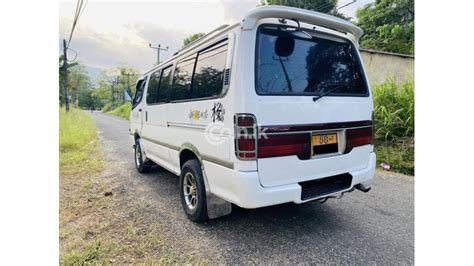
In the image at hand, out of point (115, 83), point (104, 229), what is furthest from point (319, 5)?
point (115, 83)

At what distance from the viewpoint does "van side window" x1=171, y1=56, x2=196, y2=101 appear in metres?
2.96

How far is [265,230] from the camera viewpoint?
264cm

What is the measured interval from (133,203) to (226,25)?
2533 mm

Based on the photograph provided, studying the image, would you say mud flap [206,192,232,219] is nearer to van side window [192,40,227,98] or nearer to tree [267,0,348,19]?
van side window [192,40,227,98]

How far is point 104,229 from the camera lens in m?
2.74

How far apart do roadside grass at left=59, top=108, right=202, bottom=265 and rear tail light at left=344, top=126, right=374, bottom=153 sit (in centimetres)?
174

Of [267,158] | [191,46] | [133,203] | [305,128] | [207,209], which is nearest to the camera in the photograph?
[267,158]

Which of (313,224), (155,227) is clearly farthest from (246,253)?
(155,227)

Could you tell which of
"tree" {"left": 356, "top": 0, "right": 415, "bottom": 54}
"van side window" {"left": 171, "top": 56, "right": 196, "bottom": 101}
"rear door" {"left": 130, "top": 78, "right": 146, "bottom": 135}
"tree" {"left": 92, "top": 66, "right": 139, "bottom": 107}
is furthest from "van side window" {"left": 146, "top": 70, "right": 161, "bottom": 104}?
"tree" {"left": 92, "top": 66, "right": 139, "bottom": 107}

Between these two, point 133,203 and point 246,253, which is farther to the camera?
point 133,203

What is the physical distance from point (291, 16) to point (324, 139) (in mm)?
1107

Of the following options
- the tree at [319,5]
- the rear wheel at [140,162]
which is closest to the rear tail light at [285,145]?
the rear wheel at [140,162]

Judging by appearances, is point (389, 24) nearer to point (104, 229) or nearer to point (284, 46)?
point (284, 46)

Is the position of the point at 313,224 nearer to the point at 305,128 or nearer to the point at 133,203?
the point at 305,128
